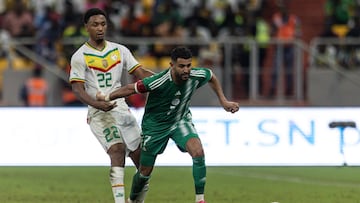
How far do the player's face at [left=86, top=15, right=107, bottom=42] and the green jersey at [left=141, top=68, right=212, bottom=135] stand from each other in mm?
841

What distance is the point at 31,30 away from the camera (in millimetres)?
26859

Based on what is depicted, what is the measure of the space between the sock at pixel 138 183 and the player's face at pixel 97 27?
1.61 metres

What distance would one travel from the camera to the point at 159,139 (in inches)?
509

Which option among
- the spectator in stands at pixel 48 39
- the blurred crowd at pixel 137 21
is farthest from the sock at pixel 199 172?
the spectator in stands at pixel 48 39

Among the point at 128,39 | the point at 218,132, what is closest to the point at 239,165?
the point at 218,132

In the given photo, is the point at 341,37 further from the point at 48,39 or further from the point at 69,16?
the point at 48,39

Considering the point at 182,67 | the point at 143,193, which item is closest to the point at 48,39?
the point at 143,193

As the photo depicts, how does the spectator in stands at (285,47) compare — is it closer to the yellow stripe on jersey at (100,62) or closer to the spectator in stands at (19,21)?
the spectator in stands at (19,21)

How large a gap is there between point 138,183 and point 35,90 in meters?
13.7

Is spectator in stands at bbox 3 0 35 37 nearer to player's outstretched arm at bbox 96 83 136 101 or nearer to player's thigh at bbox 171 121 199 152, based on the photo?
player's thigh at bbox 171 121 199 152

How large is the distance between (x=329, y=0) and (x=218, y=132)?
895 cm

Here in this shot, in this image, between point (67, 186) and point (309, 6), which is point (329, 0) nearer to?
point (309, 6)

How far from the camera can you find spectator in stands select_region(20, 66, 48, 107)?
26.2 m

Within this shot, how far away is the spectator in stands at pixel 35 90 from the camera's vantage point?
1030 inches
